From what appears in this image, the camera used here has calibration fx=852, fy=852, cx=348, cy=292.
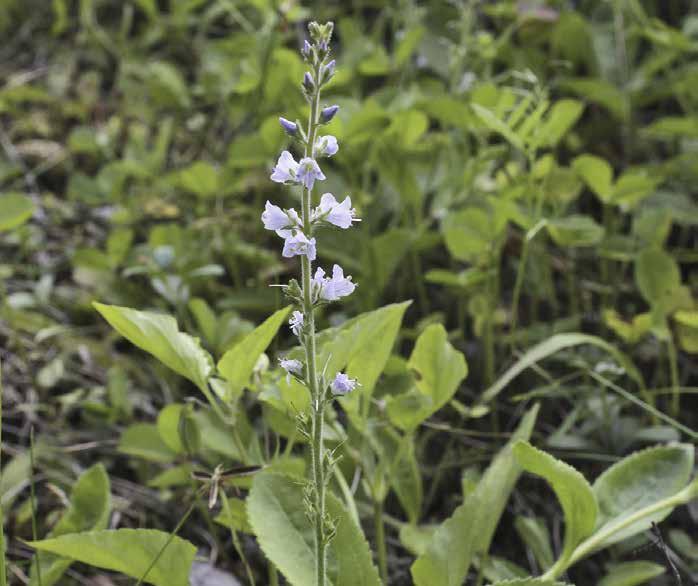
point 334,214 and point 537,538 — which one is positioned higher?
point 334,214

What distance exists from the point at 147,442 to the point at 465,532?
34.7 inches

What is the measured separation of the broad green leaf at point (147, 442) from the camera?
212cm

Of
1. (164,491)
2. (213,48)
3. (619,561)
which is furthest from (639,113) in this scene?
(164,491)

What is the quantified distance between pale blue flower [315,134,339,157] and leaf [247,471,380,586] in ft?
1.94

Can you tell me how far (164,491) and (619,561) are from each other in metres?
1.18

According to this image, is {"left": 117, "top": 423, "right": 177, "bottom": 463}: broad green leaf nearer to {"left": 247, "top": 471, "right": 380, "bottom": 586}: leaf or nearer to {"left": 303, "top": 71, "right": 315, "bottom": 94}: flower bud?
{"left": 247, "top": 471, "right": 380, "bottom": 586}: leaf

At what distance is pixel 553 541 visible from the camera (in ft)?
7.44

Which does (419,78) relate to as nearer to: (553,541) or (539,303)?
(539,303)

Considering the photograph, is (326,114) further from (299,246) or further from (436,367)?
(436,367)

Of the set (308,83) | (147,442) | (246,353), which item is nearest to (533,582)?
(246,353)

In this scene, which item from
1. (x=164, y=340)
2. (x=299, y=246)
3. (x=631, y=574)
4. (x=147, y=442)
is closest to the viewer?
(x=299, y=246)

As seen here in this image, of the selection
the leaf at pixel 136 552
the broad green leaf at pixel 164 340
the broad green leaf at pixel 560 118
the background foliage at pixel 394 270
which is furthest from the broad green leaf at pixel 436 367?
the broad green leaf at pixel 560 118

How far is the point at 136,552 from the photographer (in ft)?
5.27

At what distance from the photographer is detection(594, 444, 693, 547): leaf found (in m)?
1.74
